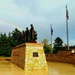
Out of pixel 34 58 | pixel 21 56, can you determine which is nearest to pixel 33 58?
pixel 34 58

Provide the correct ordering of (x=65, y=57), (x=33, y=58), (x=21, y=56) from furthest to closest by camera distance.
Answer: (x=65, y=57) → (x=21, y=56) → (x=33, y=58)

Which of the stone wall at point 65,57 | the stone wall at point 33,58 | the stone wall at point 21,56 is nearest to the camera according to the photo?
the stone wall at point 33,58

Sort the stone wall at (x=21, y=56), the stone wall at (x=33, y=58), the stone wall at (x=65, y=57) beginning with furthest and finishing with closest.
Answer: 1. the stone wall at (x=65, y=57)
2. the stone wall at (x=21, y=56)
3. the stone wall at (x=33, y=58)

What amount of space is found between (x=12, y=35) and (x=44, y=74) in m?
33.7

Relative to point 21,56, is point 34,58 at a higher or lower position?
lower

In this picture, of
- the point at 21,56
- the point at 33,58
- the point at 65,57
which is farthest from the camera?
the point at 65,57

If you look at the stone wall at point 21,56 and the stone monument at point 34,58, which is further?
the stone wall at point 21,56

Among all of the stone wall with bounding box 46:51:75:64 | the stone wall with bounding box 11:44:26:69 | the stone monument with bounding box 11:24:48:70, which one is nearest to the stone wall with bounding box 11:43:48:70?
the stone monument with bounding box 11:24:48:70

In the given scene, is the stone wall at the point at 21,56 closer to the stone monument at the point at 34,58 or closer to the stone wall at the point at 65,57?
the stone monument at the point at 34,58

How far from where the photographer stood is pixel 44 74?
11.9 metres

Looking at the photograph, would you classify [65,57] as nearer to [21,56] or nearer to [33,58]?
[21,56]

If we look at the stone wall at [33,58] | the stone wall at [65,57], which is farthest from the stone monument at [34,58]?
the stone wall at [65,57]

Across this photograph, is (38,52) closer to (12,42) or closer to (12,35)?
(12,42)

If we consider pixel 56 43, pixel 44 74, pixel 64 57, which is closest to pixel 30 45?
pixel 44 74
